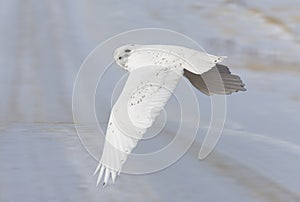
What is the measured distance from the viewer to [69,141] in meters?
6.47

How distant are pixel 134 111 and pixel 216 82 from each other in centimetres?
112

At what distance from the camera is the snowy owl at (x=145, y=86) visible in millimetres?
3545

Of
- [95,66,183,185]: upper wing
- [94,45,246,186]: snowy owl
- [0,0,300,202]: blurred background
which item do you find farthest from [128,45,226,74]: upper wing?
[0,0,300,202]: blurred background

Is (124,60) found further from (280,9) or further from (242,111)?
(280,9)

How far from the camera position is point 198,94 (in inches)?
282

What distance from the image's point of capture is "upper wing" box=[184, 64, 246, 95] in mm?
4520

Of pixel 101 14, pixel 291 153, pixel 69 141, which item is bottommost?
pixel 69 141

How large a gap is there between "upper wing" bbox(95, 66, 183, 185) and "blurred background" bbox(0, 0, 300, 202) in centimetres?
116

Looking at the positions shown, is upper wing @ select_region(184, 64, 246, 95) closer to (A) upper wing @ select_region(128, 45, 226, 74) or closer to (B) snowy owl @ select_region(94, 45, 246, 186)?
(B) snowy owl @ select_region(94, 45, 246, 186)

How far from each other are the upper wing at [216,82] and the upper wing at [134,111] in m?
0.57

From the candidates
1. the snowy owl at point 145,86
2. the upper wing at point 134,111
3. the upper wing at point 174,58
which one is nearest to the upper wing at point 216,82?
the snowy owl at point 145,86

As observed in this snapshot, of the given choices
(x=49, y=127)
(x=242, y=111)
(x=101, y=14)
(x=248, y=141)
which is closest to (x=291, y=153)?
(x=248, y=141)

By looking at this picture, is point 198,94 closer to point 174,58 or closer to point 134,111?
point 174,58

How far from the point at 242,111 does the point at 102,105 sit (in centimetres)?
144
